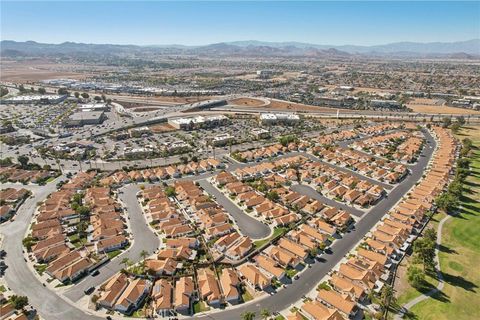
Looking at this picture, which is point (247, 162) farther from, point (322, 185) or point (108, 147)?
point (108, 147)

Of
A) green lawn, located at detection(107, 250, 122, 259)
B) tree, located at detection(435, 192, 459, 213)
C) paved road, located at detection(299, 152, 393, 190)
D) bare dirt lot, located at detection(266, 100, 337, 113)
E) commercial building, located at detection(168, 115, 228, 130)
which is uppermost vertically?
bare dirt lot, located at detection(266, 100, 337, 113)

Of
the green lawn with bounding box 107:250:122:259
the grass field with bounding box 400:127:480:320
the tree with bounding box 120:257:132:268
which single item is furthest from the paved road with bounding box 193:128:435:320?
the green lawn with bounding box 107:250:122:259

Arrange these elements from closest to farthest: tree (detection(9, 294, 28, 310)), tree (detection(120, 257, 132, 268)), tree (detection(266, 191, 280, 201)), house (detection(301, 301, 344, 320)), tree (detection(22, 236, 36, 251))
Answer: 1. house (detection(301, 301, 344, 320))
2. tree (detection(9, 294, 28, 310))
3. tree (detection(120, 257, 132, 268))
4. tree (detection(22, 236, 36, 251))
5. tree (detection(266, 191, 280, 201))

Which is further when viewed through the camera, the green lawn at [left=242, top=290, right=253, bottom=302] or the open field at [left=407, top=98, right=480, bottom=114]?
the open field at [left=407, top=98, right=480, bottom=114]

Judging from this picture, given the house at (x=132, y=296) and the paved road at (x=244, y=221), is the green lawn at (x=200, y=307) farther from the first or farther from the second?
the paved road at (x=244, y=221)

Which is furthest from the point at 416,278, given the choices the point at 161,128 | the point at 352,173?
the point at 161,128

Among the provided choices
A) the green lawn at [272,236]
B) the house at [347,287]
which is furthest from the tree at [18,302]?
the house at [347,287]

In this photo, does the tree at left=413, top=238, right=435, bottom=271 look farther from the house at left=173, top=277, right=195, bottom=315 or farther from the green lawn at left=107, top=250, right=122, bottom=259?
the green lawn at left=107, top=250, right=122, bottom=259
